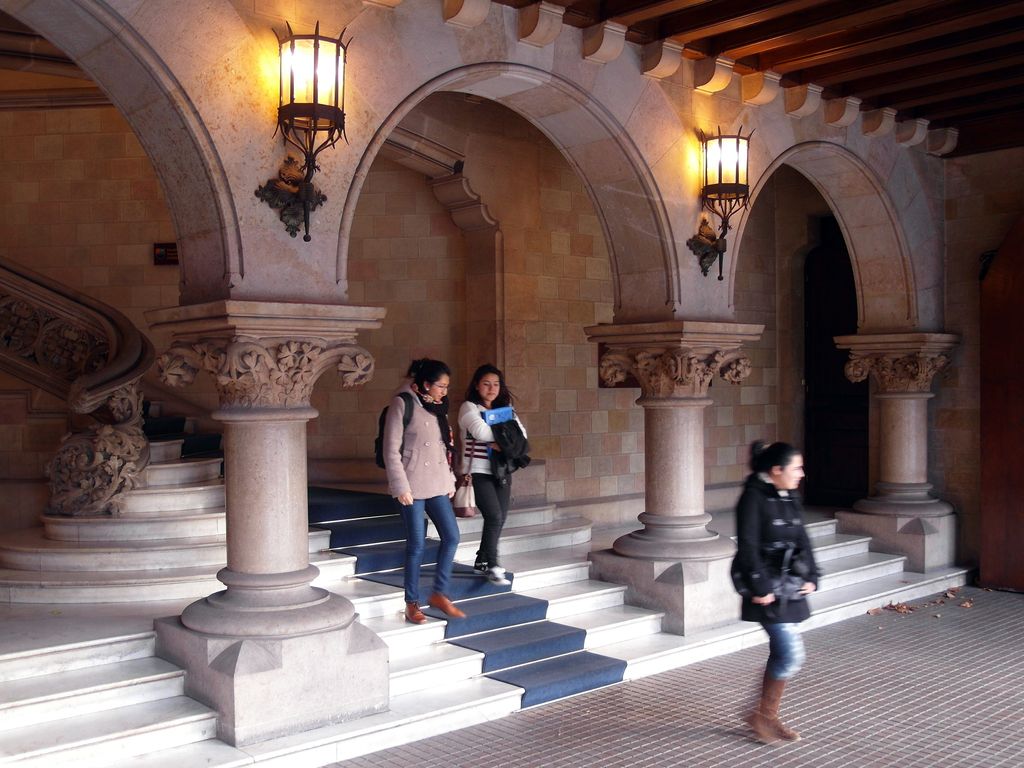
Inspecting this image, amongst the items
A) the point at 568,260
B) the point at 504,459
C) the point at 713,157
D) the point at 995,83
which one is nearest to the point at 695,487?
the point at 504,459

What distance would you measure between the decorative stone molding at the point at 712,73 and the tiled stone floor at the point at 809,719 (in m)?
3.37

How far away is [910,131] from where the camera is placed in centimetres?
746

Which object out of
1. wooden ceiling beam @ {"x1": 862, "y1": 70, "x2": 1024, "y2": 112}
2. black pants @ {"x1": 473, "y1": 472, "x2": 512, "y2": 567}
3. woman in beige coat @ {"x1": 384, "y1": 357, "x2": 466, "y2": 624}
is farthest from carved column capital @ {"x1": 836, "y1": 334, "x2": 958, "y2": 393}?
woman in beige coat @ {"x1": 384, "y1": 357, "x2": 466, "y2": 624}

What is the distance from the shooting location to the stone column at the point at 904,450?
25.4 ft

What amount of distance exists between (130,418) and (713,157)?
3.80m

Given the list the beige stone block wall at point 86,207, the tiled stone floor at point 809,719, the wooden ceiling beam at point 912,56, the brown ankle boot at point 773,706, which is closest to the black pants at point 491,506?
the tiled stone floor at point 809,719

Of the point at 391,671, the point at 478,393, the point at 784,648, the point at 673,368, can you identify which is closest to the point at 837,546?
the point at 673,368

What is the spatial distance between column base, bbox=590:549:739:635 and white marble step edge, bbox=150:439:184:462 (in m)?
2.92

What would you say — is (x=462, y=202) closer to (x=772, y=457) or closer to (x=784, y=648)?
(x=772, y=457)

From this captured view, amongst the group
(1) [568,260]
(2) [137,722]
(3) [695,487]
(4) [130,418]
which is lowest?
(2) [137,722]

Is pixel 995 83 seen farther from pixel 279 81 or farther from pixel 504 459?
pixel 279 81

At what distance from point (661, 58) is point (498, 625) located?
3287mm

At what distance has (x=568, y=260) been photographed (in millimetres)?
7941

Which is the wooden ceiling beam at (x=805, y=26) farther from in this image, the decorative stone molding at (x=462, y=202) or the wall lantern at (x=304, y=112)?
the wall lantern at (x=304, y=112)
